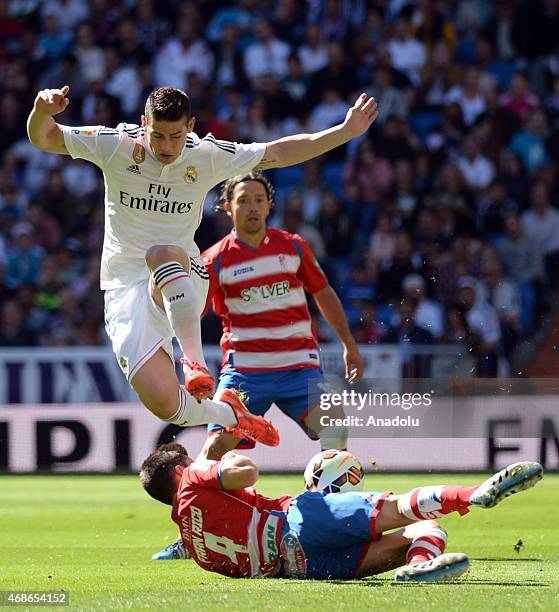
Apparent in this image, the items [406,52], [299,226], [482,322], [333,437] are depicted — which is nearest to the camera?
[333,437]

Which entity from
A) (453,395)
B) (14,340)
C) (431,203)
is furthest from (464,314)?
(14,340)

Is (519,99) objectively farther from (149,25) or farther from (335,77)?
(149,25)

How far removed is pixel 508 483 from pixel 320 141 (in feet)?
7.99

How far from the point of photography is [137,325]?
26.5 feet

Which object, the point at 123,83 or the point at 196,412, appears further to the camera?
the point at 123,83

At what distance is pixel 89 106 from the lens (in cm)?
1867

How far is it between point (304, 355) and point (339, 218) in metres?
7.43

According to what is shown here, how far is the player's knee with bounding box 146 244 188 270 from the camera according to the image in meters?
7.82

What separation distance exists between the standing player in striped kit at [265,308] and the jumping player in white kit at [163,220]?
124 cm

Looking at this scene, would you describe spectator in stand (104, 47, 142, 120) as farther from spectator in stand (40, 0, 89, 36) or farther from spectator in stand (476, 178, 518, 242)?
spectator in stand (476, 178, 518, 242)

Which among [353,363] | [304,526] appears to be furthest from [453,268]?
[304,526]

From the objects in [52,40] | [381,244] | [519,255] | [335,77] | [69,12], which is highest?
[69,12]

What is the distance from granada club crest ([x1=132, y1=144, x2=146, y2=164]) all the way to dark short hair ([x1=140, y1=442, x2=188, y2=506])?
1.79 meters

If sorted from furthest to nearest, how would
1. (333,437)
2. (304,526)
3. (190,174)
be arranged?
(333,437), (190,174), (304,526)
